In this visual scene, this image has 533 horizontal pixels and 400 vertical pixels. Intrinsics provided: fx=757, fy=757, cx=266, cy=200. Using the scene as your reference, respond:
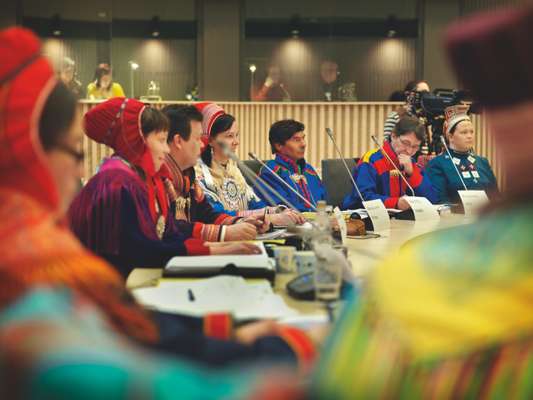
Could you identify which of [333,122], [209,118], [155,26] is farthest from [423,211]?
[155,26]

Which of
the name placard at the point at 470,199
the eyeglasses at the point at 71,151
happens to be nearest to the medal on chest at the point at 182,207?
the name placard at the point at 470,199

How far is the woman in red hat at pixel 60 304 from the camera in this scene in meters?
0.74

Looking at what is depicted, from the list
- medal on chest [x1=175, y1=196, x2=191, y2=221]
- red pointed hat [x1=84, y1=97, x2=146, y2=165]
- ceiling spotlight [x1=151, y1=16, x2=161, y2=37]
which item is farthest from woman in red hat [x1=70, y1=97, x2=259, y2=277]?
ceiling spotlight [x1=151, y1=16, x2=161, y2=37]

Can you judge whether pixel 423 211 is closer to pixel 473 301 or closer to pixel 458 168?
pixel 458 168

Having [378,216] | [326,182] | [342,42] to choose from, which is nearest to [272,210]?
[378,216]

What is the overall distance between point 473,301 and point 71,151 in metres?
0.66

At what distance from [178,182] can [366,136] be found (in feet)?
15.5

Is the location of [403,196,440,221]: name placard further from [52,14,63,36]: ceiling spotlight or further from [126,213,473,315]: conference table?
[52,14,63,36]: ceiling spotlight

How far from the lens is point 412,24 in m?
9.79

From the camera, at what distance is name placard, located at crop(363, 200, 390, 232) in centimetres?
336

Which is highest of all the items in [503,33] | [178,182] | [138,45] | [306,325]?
[138,45]

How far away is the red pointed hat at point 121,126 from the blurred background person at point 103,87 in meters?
5.94

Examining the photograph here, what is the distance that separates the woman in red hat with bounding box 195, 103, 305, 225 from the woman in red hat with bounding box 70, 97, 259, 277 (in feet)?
3.22

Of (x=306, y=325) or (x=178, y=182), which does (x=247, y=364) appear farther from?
(x=178, y=182)
